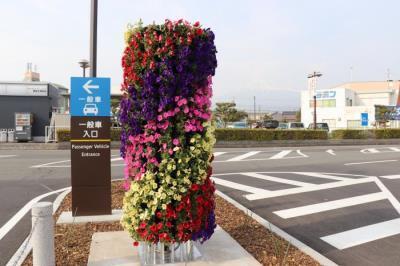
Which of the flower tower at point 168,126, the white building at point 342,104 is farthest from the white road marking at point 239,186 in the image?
the white building at point 342,104

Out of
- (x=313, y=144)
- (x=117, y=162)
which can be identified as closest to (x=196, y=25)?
(x=117, y=162)

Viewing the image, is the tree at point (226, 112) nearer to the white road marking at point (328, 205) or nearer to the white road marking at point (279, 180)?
the white road marking at point (279, 180)

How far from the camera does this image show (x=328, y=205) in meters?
7.66

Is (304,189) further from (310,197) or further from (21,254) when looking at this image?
(21,254)

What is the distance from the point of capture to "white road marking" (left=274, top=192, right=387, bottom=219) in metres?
7.04

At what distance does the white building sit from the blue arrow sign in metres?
50.9

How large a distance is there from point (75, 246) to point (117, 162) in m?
10.4

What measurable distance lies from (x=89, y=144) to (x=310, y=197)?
4.91 m

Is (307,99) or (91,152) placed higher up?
(307,99)

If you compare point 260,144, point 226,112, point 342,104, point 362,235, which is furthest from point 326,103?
point 362,235

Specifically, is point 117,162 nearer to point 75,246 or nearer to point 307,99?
point 75,246

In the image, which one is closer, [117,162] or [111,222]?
[111,222]

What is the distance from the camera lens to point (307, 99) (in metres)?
63.8

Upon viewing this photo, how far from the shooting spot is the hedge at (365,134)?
29.9 meters
